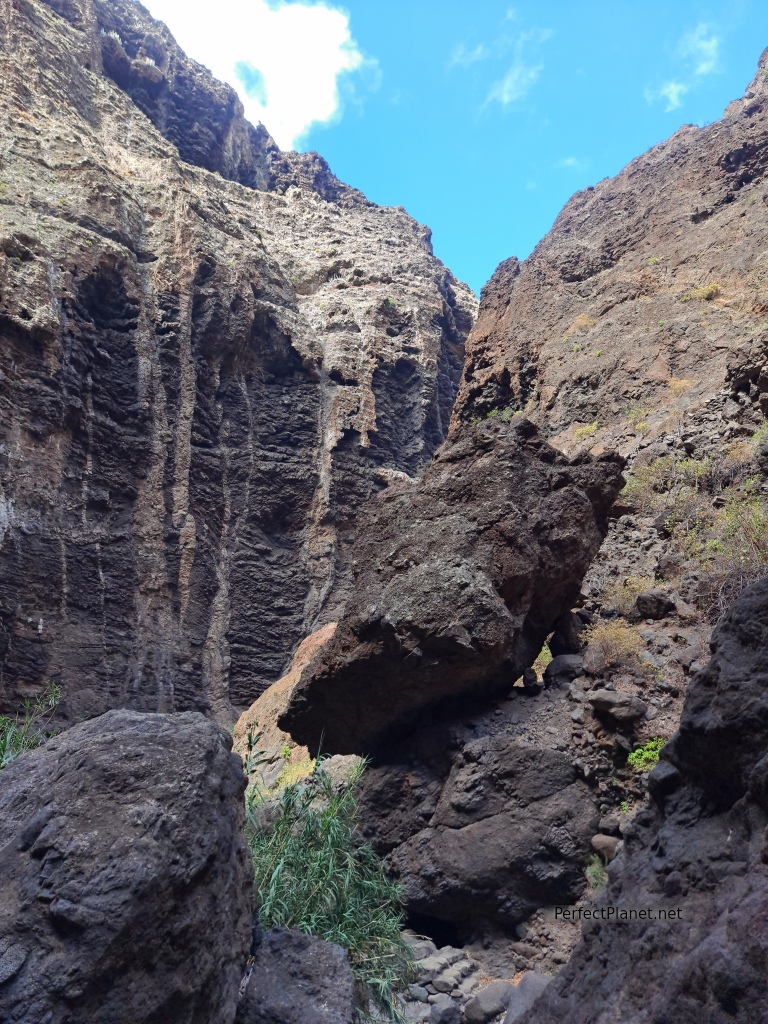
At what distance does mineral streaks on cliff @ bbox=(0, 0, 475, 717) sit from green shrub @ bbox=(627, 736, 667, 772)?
12.5 meters

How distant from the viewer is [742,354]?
39.1 feet

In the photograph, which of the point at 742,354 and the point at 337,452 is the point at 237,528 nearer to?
the point at 337,452

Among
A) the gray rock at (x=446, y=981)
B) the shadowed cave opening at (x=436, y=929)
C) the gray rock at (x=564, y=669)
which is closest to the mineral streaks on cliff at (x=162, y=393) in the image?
the shadowed cave opening at (x=436, y=929)

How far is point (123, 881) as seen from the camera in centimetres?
339

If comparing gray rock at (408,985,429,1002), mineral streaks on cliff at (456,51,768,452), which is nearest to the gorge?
gray rock at (408,985,429,1002)

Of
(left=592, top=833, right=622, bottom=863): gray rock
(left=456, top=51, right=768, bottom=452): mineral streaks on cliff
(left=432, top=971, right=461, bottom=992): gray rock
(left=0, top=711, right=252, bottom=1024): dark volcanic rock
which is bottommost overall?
(left=432, top=971, right=461, bottom=992): gray rock

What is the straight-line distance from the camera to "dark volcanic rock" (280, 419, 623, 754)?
741 cm

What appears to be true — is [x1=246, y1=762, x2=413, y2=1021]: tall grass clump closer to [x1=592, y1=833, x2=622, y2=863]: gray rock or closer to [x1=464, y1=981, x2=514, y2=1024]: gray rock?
[x1=464, y1=981, x2=514, y2=1024]: gray rock

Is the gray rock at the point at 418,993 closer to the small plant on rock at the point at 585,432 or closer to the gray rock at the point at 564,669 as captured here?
the gray rock at the point at 564,669

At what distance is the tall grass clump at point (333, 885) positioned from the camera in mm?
5938

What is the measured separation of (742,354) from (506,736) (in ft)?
26.8

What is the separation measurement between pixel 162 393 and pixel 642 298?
12522 millimetres

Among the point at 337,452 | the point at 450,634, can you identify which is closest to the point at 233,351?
the point at 337,452

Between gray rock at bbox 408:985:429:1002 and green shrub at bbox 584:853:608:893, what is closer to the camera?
gray rock at bbox 408:985:429:1002
